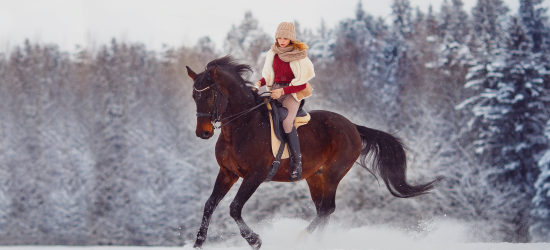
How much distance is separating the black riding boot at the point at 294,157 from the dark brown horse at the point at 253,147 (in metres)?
0.09

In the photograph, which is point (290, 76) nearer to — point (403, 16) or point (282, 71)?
point (282, 71)

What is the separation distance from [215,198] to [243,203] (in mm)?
427

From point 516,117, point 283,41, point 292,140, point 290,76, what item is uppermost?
point 283,41

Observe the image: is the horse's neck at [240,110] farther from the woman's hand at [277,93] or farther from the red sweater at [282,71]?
the red sweater at [282,71]

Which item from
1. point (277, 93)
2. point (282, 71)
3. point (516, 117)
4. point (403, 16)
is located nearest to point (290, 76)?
point (282, 71)

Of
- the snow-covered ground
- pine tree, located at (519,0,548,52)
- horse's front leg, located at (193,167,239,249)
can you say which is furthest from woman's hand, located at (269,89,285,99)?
pine tree, located at (519,0,548,52)

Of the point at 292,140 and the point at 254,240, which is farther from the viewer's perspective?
the point at 292,140

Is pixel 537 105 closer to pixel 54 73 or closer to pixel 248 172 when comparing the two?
pixel 248 172

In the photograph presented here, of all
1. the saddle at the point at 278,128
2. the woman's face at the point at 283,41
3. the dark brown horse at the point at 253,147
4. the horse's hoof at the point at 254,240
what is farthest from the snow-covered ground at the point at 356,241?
the woman's face at the point at 283,41

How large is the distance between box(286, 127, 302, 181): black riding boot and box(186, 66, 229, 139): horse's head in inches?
40.3

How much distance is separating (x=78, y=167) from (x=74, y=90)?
5335 millimetres

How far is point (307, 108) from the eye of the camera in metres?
21.0

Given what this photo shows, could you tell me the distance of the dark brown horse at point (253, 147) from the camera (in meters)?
4.59

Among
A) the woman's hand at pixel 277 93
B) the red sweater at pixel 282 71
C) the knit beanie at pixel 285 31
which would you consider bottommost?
the woman's hand at pixel 277 93
